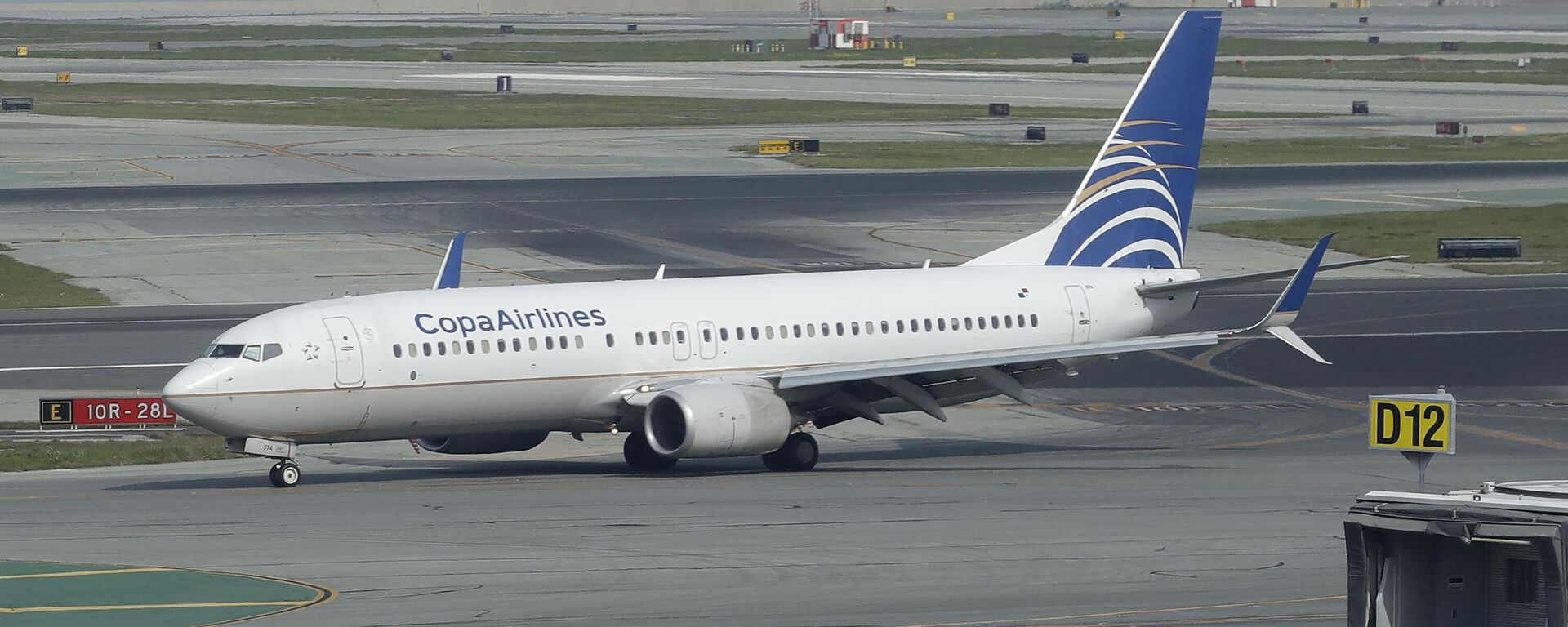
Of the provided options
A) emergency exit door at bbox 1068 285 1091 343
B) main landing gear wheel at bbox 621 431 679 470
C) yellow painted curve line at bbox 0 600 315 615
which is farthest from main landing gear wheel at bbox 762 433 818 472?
yellow painted curve line at bbox 0 600 315 615

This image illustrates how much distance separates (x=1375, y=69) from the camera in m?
187

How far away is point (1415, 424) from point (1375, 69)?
17224 cm

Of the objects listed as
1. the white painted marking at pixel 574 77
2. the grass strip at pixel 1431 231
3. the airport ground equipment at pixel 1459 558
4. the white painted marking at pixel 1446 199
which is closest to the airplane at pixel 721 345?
the airport ground equipment at pixel 1459 558

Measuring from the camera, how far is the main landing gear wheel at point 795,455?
41.8 meters

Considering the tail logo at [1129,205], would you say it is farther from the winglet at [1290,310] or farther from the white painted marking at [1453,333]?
the white painted marking at [1453,333]

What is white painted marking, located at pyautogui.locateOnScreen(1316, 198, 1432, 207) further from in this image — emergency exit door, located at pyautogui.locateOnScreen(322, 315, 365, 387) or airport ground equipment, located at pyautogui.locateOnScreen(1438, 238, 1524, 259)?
emergency exit door, located at pyautogui.locateOnScreen(322, 315, 365, 387)

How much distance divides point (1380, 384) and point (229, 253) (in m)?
41.2

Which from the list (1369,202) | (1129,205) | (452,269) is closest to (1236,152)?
(1369,202)

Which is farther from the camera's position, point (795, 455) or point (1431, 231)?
point (1431, 231)

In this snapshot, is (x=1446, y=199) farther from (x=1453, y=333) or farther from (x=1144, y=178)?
(x=1144, y=178)

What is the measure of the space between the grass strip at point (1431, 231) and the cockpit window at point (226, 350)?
158 ft

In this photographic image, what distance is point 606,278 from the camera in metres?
70.1

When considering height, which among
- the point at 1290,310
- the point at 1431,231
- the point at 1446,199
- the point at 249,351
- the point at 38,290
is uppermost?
the point at 1446,199

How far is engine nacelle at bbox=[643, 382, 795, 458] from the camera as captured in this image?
3988 centimetres
